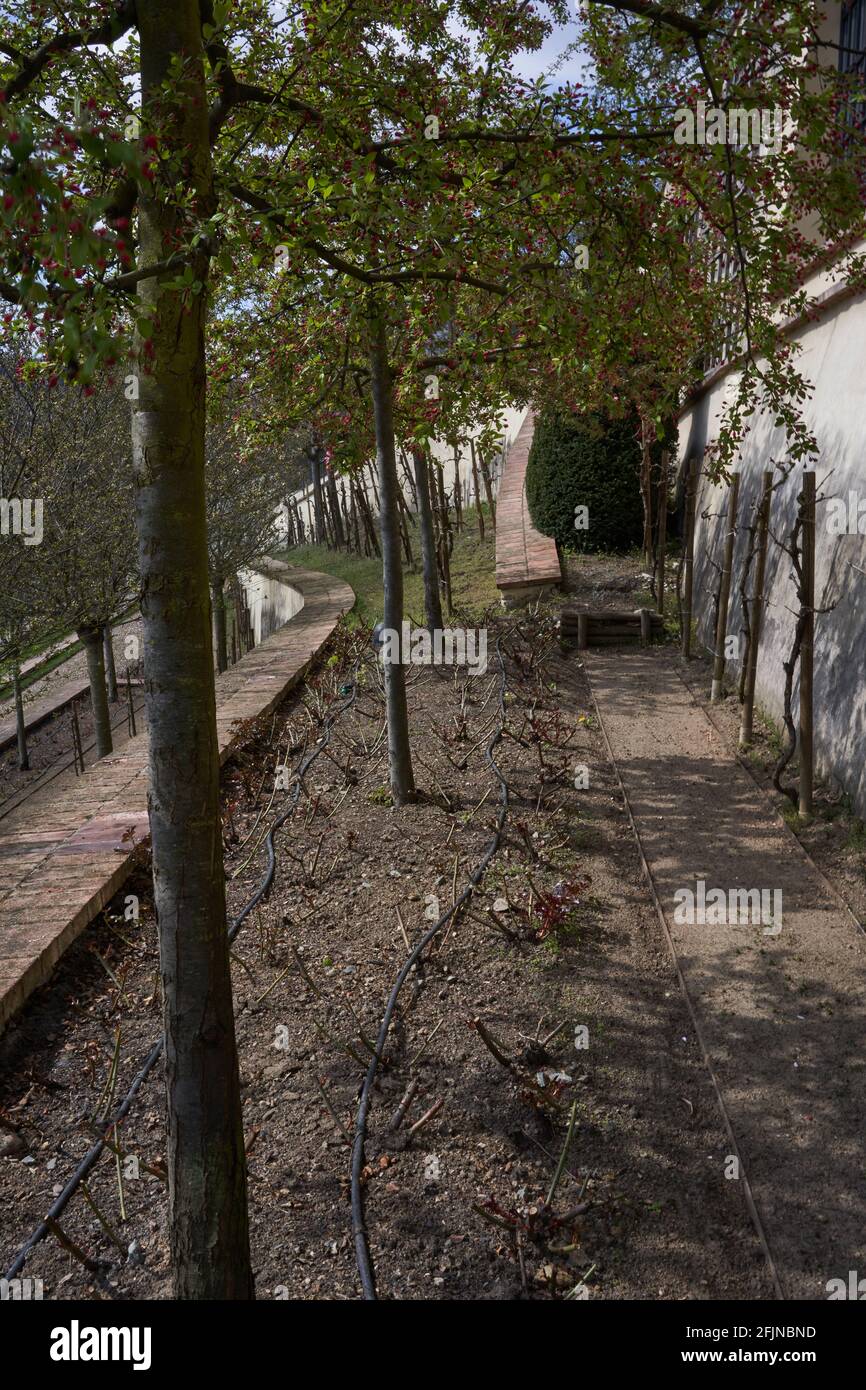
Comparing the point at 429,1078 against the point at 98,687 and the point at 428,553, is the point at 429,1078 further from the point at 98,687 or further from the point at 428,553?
the point at 98,687

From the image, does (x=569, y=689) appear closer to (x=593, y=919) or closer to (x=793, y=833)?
(x=793, y=833)

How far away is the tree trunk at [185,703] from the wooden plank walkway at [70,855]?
178 centimetres

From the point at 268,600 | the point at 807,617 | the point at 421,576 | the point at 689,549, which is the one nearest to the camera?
the point at 807,617

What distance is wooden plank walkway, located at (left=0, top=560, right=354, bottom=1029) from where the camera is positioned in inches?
173

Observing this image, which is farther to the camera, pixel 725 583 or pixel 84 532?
pixel 84 532

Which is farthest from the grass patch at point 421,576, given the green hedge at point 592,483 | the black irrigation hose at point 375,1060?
the black irrigation hose at point 375,1060

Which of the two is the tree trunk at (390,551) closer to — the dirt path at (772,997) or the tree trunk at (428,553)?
the dirt path at (772,997)

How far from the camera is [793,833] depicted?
19.6 feet

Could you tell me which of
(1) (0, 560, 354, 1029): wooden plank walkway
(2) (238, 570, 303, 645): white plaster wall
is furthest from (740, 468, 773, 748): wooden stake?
(2) (238, 570, 303, 645): white plaster wall

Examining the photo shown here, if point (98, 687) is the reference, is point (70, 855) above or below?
below

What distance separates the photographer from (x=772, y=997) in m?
4.44

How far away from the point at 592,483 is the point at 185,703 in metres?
11.0

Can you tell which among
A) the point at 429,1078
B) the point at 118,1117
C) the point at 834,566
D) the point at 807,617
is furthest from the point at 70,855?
the point at 834,566
